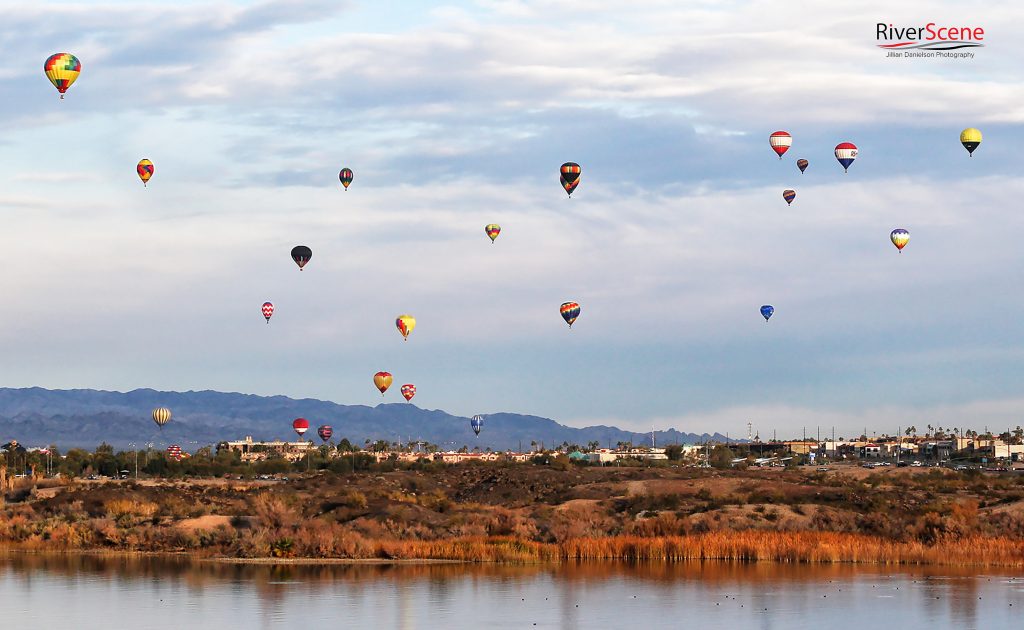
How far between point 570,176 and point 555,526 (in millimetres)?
50285

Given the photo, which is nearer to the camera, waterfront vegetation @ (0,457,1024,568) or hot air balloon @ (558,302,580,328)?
waterfront vegetation @ (0,457,1024,568)

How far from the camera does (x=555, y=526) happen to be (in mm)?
61094

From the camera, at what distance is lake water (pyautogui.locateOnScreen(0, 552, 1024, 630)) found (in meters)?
39.1

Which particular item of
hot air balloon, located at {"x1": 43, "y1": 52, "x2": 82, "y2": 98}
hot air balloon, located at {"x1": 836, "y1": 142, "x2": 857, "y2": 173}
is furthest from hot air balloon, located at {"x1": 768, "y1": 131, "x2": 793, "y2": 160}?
hot air balloon, located at {"x1": 43, "y1": 52, "x2": 82, "y2": 98}

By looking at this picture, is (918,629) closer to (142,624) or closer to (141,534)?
(142,624)

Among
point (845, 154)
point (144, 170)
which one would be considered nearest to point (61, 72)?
point (144, 170)

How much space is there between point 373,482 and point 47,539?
109ft

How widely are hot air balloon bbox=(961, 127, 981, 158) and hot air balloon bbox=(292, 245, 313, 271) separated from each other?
48549 mm

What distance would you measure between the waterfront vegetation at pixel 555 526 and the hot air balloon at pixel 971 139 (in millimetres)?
40929

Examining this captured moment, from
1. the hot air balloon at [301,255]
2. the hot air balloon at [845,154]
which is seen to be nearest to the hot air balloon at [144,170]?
the hot air balloon at [301,255]

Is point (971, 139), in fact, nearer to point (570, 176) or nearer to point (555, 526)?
point (570, 176)

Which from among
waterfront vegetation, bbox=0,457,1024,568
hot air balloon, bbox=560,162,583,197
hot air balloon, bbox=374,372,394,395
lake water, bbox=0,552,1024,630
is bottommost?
lake water, bbox=0,552,1024,630

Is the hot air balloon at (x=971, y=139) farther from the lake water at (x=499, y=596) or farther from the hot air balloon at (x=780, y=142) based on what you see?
the lake water at (x=499, y=596)

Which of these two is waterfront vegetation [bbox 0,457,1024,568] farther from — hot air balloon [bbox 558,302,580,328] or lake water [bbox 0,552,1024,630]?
hot air balloon [bbox 558,302,580,328]
